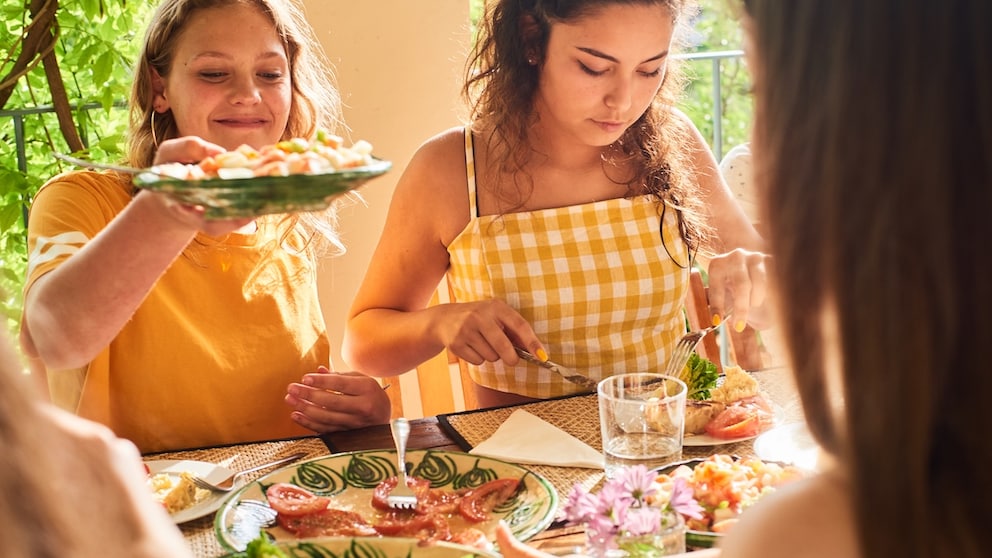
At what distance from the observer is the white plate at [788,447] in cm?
136

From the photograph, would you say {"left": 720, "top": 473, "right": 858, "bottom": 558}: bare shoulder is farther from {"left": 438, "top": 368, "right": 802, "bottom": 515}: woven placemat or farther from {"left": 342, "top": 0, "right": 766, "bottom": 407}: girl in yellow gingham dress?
{"left": 342, "top": 0, "right": 766, "bottom": 407}: girl in yellow gingham dress

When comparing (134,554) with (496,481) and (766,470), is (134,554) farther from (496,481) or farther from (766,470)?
(766,470)

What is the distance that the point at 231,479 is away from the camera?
4.44 ft

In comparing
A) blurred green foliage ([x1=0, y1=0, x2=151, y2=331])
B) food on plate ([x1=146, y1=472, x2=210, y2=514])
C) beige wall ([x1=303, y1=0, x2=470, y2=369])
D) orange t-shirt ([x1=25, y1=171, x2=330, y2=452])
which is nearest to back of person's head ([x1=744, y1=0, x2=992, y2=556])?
food on plate ([x1=146, y1=472, x2=210, y2=514])

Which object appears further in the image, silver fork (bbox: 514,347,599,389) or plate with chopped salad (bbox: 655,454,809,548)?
silver fork (bbox: 514,347,599,389)

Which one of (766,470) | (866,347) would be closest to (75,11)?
(766,470)

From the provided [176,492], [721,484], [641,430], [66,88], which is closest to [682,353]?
[641,430]

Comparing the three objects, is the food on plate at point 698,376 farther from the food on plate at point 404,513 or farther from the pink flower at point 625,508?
the pink flower at point 625,508

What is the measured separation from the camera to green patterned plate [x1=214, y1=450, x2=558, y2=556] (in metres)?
1.19

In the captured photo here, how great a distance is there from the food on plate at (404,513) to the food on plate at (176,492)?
10cm

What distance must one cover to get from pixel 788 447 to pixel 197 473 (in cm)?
80

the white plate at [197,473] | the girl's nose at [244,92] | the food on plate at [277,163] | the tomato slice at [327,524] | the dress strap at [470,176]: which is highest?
the girl's nose at [244,92]

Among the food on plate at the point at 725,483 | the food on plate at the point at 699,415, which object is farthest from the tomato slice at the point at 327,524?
the food on plate at the point at 699,415

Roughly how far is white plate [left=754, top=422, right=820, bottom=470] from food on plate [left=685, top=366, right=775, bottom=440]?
3 cm
